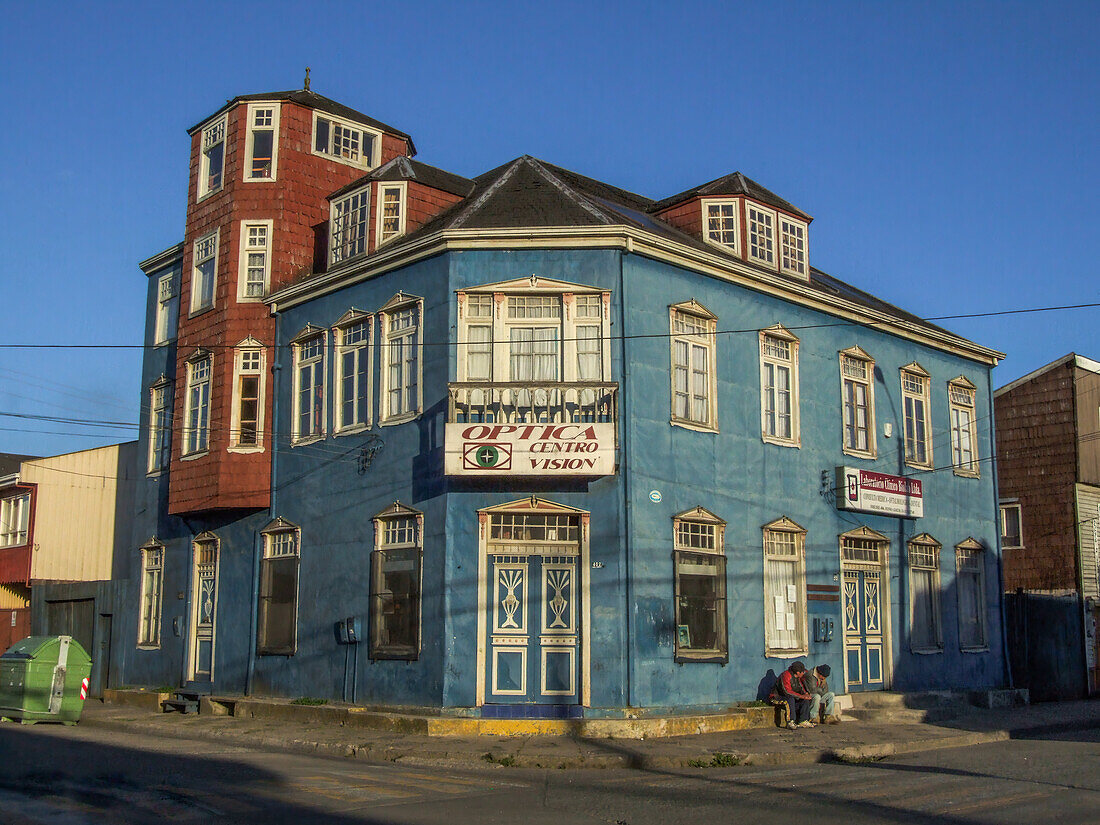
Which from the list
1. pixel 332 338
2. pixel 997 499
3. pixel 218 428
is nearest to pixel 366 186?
pixel 332 338

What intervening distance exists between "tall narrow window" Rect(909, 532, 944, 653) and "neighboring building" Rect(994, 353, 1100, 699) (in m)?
3.93

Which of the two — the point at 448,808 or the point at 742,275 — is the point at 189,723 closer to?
the point at 448,808

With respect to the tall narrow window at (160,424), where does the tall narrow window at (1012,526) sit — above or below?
below

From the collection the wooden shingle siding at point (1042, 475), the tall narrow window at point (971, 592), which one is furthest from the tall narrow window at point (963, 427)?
the wooden shingle siding at point (1042, 475)

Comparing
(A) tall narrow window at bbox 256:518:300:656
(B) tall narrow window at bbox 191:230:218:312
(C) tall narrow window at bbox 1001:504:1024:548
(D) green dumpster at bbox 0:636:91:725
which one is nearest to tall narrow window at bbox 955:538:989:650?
(C) tall narrow window at bbox 1001:504:1024:548

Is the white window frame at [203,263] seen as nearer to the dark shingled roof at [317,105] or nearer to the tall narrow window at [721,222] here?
the dark shingled roof at [317,105]

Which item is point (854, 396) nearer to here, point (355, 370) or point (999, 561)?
point (999, 561)

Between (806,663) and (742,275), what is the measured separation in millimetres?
7329

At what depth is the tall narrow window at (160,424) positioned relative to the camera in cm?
2589

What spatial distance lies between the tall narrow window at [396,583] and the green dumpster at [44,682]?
5.52 meters

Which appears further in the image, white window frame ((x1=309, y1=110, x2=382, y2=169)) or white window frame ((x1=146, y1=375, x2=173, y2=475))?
white window frame ((x1=146, y1=375, x2=173, y2=475))

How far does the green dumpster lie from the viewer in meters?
19.9

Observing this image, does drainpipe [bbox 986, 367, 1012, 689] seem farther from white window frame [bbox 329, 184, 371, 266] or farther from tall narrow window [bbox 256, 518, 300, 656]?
tall narrow window [bbox 256, 518, 300, 656]

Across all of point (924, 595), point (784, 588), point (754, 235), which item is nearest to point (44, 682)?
point (784, 588)
